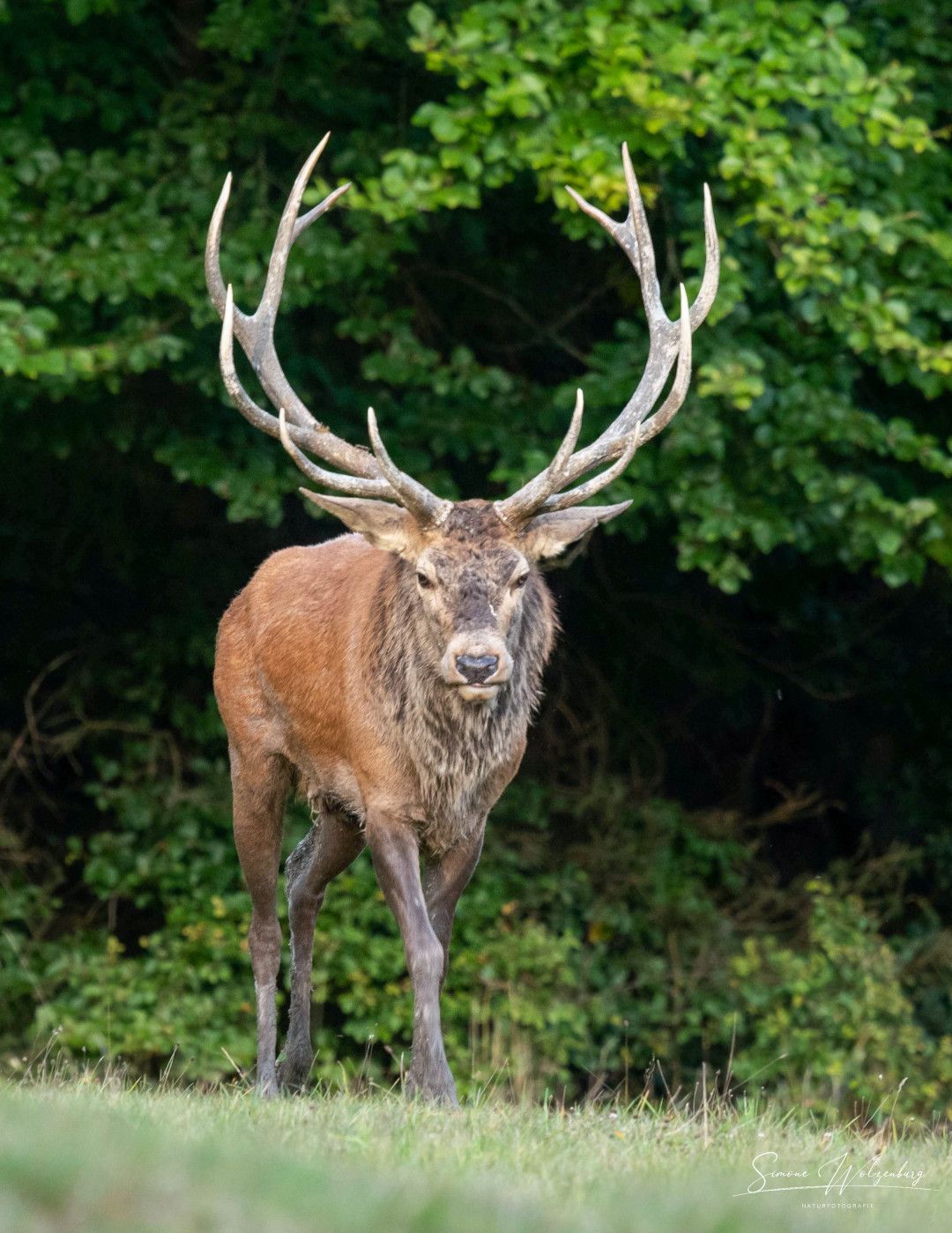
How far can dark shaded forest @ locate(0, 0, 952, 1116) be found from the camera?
7.61m

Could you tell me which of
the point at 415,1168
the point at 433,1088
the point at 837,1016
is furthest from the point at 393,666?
the point at 837,1016

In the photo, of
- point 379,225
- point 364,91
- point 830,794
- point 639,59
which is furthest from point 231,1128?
point 830,794

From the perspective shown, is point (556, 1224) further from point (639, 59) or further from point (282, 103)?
point (282, 103)

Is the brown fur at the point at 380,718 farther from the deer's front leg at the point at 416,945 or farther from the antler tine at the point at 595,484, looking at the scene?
the antler tine at the point at 595,484

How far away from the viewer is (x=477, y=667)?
5023 mm

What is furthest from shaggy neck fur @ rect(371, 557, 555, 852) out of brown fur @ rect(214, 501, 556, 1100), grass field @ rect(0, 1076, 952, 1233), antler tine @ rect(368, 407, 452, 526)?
grass field @ rect(0, 1076, 952, 1233)

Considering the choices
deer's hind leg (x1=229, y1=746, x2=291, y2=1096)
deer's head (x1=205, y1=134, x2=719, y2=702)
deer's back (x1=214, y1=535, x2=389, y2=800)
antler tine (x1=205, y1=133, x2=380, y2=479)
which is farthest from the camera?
deer's hind leg (x1=229, y1=746, x2=291, y2=1096)

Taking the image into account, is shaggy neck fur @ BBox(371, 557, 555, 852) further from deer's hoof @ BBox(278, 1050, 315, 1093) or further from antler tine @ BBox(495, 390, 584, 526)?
deer's hoof @ BBox(278, 1050, 315, 1093)

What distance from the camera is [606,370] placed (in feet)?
26.7

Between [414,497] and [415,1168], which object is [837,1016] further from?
[415,1168]

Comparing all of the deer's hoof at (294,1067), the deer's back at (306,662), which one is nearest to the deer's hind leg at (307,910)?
the deer's hoof at (294,1067)

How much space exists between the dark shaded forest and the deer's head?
1413 mm

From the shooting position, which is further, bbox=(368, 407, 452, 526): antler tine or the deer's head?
bbox=(368, 407, 452, 526): antler tine

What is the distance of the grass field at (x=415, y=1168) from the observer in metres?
2.58
